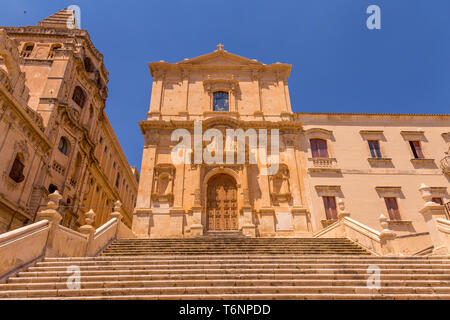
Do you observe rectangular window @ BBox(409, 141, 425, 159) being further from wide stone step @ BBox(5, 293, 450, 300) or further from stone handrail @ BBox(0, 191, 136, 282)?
stone handrail @ BBox(0, 191, 136, 282)

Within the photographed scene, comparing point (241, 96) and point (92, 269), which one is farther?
point (241, 96)

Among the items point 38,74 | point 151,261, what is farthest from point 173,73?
point 151,261

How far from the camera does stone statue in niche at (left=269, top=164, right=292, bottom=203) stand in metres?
17.2

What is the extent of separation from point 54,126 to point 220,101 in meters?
12.2

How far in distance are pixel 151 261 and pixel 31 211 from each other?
45.6 feet

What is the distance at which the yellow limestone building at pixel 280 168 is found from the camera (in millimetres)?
16422

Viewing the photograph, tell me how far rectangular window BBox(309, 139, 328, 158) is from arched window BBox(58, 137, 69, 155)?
724 inches

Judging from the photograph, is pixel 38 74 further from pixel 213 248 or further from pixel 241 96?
pixel 213 248

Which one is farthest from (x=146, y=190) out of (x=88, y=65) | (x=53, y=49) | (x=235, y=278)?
(x=88, y=65)

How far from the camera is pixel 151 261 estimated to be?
7.34m

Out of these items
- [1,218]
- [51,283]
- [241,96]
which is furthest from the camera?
[241,96]

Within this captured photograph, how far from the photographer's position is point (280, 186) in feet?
58.0

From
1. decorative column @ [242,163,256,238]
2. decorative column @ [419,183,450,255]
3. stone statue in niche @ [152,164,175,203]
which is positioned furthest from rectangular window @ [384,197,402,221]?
stone statue in niche @ [152,164,175,203]
